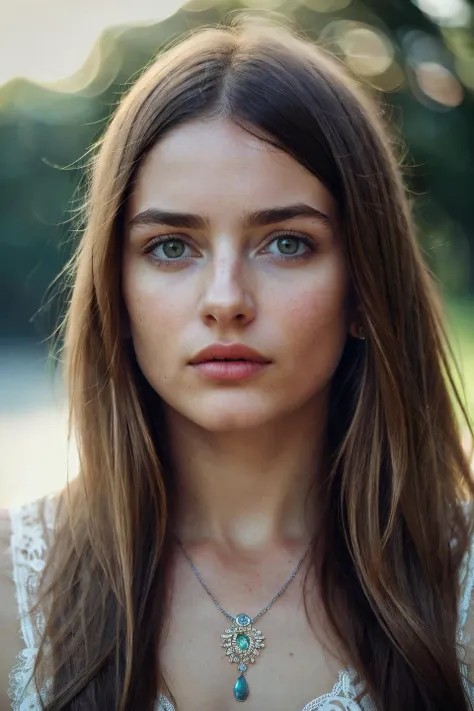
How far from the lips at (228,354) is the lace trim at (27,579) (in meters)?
0.55

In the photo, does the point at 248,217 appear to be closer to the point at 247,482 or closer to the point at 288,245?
the point at 288,245

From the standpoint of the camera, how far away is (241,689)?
190 cm

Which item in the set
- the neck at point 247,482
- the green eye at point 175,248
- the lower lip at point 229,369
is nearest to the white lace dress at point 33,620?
the neck at point 247,482

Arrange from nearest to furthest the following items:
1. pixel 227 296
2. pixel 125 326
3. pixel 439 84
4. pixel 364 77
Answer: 1. pixel 227 296
2. pixel 125 326
3. pixel 364 77
4. pixel 439 84

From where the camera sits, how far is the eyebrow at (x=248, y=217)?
1.89 metres

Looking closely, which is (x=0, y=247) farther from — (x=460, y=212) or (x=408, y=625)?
(x=408, y=625)

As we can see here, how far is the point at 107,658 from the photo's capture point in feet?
6.19

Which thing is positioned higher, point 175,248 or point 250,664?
point 175,248

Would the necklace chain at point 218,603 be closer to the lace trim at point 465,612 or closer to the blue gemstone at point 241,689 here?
the blue gemstone at point 241,689

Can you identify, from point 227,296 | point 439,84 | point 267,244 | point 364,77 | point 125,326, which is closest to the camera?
point 227,296

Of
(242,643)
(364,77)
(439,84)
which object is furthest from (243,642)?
(439,84)

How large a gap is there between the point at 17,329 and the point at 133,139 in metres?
→ 3.97

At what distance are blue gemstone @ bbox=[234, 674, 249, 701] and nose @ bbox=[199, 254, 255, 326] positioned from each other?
703mm

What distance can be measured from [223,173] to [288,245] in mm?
196
